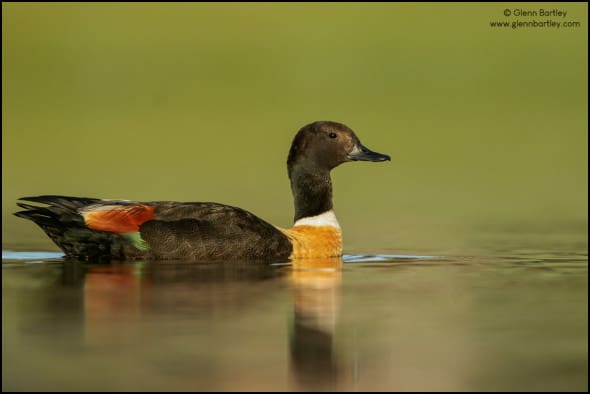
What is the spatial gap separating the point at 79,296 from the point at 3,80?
115 ft

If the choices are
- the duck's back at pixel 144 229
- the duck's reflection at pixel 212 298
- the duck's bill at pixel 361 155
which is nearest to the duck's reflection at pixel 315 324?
the duck's reflection at pixel 212 298

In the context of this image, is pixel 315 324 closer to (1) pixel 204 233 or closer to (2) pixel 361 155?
(1) pixel 204 233

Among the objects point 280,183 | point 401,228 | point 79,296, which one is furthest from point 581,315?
point 280,183

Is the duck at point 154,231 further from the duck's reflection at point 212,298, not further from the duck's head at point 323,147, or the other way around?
the duck's head at point 323,147

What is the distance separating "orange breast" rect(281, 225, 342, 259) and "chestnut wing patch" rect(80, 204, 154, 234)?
55.6 inches

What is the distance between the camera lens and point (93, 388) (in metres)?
7.73

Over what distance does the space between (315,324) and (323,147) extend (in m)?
4.66

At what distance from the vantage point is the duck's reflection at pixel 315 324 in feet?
27.3

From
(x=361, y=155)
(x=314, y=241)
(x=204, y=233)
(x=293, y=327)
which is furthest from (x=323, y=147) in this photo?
(x=293, y=327)

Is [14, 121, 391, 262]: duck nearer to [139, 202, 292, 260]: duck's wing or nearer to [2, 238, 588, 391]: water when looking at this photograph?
[139, 202, 292, 260]: duck's wing

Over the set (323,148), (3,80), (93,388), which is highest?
(3,80)

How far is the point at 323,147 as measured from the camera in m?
14.2

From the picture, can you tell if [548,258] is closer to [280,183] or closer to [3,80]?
[280,183]

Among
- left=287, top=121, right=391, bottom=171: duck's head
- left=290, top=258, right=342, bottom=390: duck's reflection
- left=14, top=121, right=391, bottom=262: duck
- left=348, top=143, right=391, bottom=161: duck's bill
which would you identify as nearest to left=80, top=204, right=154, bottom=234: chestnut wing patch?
left=14, top=121, right=391, bottom=262: duck
